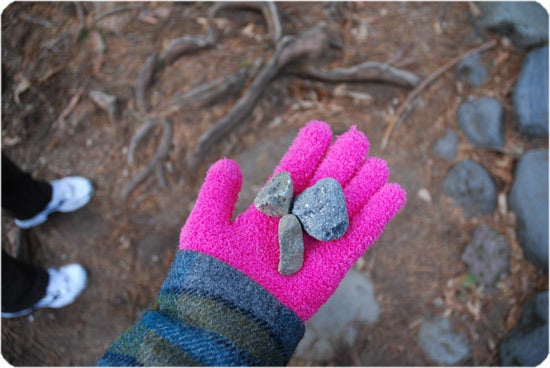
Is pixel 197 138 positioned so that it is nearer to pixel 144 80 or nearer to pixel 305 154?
pixel 144 80

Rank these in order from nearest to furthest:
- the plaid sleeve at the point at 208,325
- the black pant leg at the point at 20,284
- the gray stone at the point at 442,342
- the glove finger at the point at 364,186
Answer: the plaid sleeve at the point at 208,325, the glove finger at the point at 364,186, the black pant leg at the point at 20,284, the gray stone at the point at 442,342

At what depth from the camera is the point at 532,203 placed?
250cm

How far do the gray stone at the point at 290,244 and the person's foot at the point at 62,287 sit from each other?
52.6 inches

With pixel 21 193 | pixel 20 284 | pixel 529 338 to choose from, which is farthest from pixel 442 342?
pixel 21 193

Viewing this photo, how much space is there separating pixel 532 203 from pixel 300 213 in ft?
5.42

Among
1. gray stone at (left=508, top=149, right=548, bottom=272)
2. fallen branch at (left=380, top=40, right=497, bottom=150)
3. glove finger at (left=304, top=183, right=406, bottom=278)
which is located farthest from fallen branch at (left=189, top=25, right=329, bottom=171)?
gray stone at (left=508, top=149, right=548, bottom=272)

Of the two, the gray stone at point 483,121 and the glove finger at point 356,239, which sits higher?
the glove finger at point 356,239

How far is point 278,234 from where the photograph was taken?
5.28 ft

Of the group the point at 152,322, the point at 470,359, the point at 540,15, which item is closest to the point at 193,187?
the point at 152,322

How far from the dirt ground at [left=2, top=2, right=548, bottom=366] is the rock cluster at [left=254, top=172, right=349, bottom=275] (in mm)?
951

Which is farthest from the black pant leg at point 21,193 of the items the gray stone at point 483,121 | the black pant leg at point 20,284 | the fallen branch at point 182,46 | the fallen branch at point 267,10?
the gray stone at point 483,121

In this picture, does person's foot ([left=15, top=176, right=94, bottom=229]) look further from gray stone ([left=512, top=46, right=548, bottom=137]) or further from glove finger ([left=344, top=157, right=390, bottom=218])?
gray stone ([left=512, top=46, right=548, bottom=137])

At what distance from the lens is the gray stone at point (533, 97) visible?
8.73ft

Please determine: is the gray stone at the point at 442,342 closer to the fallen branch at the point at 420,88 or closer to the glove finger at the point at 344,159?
the fallen branch at the point at 420,88
